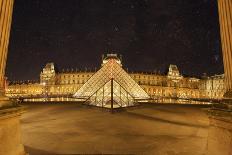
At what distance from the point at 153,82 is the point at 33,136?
88714 millimetres

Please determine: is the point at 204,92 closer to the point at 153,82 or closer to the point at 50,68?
the point at 153,82

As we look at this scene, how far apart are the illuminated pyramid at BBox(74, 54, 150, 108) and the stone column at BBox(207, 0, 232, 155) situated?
44.7 ft

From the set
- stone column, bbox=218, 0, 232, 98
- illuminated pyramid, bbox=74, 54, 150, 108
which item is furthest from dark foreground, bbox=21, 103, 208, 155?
illuminated pyramid, bbox=74, 54, 150, 108

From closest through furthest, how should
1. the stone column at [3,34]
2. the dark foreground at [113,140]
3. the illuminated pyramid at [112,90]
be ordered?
the stone column at [3,34], the dark foreground at [113,140], the illuminated pyramid at [112,90]

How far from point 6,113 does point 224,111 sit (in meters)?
4.20

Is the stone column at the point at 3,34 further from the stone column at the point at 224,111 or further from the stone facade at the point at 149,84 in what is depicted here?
the stone facade at the point at 149,84

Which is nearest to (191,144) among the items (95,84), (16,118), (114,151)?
(114,151)

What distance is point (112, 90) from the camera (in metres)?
19.0

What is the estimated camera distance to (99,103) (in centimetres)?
2033

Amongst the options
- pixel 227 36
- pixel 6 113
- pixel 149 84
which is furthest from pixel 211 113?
pixel 149 84

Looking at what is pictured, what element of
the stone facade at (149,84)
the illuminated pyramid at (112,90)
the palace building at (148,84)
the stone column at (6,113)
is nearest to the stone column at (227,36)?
the stone column at (6,113)

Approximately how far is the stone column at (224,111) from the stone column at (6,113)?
4048 millimetres

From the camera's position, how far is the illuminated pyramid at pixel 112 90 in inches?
810

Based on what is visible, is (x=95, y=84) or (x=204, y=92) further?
(x=204, y=92)
